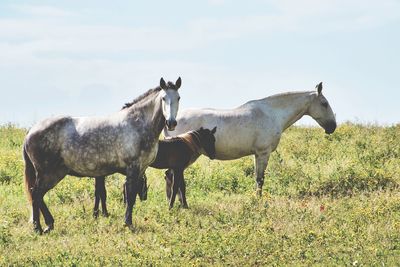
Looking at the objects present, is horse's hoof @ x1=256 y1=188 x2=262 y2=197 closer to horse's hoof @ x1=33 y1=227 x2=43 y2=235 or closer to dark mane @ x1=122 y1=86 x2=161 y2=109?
dark mane @ x1=122 y1=86 x2=161 y2=109

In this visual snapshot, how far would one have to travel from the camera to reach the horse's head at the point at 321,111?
674 inches

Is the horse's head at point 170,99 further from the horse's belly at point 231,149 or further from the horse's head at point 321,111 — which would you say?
the horse's head at point 321,111

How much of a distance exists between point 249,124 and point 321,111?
2.06m

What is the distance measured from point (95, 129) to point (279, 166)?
6.82 m

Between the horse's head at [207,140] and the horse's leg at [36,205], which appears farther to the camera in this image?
the horse's head at [207,140]

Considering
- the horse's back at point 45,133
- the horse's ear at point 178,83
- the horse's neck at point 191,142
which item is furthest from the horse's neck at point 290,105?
the horse's back at point 45,133

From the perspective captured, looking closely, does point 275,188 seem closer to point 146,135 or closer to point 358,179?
point 358,179

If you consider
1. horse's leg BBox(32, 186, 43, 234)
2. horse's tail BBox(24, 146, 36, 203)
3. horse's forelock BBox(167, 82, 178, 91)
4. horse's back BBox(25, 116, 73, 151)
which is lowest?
horse's leg BBox(32, 186, 43, 234)

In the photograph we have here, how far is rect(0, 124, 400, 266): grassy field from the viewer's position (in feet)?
35.6

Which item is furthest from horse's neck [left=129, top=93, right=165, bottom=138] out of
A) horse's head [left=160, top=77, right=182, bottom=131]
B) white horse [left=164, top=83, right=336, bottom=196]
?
white horse [left=164, top=83, right=336, bottom=196]

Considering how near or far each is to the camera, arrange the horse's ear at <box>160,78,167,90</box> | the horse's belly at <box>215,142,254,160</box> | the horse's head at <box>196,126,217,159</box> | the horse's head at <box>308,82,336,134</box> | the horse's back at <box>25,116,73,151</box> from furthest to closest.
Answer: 1. the horse's head at <box>308,82,336,134</box>
2. the horse's belly at <box>215,142,254,160</box>
3. the horse's head at <box>196,126,217,159</box>
4. the horse's back at <box>25,116,73,151</box>
5. the horse's ear at <box>160,78,167,90</box>

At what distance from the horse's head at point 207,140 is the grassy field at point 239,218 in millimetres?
1073

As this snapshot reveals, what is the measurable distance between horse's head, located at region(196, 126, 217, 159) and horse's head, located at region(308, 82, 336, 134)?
2945mm

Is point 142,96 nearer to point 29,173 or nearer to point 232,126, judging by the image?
point 29,173
